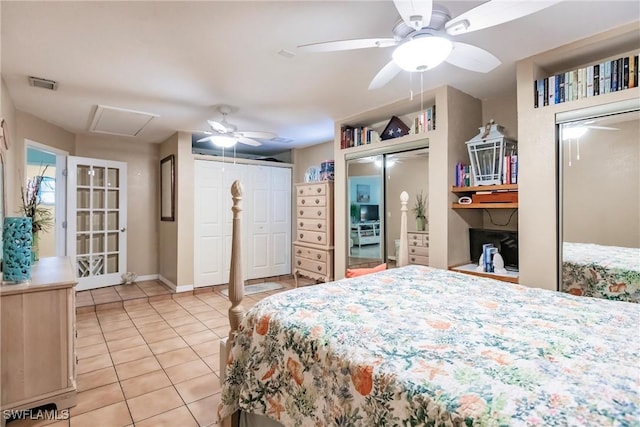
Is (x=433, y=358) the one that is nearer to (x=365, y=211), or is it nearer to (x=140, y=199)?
(x=365, y=211)

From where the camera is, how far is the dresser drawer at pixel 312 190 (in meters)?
4.09

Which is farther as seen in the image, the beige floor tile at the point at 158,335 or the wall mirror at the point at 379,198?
the wall mirror at the point at 379,198

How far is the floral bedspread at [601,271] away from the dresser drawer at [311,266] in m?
2.49

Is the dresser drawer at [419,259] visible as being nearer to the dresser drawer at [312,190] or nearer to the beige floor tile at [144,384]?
the dresser drawer at [312,190]

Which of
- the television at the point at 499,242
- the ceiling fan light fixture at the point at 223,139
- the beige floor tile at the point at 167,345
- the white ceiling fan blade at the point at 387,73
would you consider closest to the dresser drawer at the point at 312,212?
the ceiling fan light fixture at the point at 223,139

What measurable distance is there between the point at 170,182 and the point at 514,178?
4.41 metres

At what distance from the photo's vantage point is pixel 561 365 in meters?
0.89

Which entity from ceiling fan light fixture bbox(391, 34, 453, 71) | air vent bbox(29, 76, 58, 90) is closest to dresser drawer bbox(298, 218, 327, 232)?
ceiling fan light fixture bbox(391, 34, 453, 71)

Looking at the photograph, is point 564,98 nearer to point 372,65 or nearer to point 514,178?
point 514,178

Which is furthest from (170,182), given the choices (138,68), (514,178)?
(514,178)

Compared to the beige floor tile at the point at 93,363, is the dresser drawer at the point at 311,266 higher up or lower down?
higher up

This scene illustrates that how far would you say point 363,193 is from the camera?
12.1ft

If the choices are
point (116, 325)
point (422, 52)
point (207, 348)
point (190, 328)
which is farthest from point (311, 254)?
point (422, 52)

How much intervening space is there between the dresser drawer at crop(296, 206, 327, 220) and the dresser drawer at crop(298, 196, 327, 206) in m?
0.05
